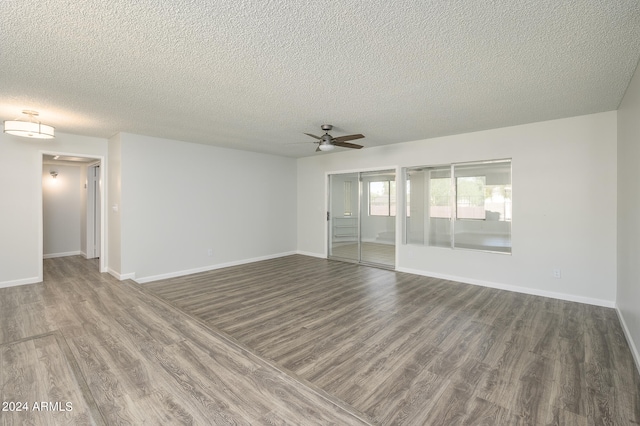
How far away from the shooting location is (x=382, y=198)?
644cm

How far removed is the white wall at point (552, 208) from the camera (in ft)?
12.3

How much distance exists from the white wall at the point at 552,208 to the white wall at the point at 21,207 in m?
6.69

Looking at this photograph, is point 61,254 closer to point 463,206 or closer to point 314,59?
point 314,59

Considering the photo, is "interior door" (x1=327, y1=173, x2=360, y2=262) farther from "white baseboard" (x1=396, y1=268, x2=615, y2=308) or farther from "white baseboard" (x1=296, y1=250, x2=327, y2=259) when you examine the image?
"white baseboard" (x1=396, y1=268, x2=615, y2=308)

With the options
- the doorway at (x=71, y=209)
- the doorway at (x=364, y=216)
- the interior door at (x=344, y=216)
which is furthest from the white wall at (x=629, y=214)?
the doorway at (x=71, y=209)

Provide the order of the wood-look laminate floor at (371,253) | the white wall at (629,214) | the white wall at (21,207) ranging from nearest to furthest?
the white wall at (629,214) < the white wall at (21,207) < the wood-look laminate floor at (371,253)

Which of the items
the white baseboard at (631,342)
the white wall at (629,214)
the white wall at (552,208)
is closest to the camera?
the white baseboard at (631,342)

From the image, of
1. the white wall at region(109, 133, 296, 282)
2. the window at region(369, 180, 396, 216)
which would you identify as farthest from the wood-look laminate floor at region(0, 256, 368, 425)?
the window at region(369, 180, 396, 216)

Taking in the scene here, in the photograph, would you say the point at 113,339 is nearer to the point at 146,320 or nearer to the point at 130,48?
the point at 146,320

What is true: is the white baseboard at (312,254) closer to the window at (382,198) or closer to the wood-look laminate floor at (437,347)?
the window at (382,198)

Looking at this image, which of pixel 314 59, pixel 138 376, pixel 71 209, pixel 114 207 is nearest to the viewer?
pixel 138 376

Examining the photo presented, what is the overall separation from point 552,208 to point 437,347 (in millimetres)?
2989

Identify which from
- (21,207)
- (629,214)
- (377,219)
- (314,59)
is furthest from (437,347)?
(21,207)

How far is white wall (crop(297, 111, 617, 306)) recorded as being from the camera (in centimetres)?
375
